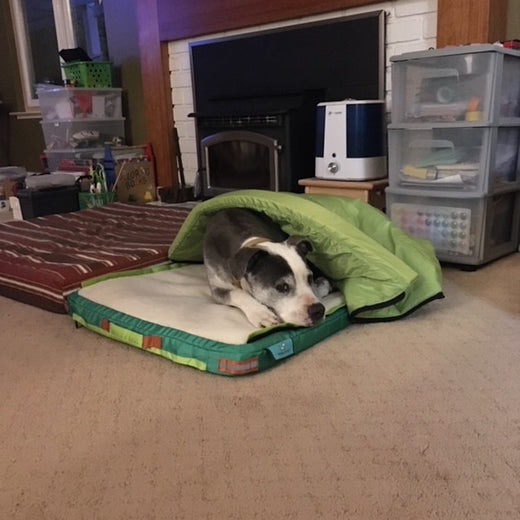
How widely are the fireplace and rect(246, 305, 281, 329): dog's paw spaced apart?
1.97 meters

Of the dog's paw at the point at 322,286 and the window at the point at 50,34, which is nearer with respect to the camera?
the dog's paw at the point at 322,286

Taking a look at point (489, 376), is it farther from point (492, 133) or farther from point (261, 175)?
point (261, 175)

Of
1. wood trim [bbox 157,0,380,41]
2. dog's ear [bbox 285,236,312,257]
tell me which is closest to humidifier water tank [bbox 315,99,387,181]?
wood trim [bbox 157,0,380,41]

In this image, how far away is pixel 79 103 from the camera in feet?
15.6

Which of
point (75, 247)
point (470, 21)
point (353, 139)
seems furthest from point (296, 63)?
point (75, 247)

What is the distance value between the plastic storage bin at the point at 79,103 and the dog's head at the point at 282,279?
11.7ft

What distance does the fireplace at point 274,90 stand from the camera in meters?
3.42

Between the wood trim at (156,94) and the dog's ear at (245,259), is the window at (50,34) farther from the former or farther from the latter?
the dog's ear at (245,259)

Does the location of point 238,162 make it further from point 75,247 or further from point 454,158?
point 454,158

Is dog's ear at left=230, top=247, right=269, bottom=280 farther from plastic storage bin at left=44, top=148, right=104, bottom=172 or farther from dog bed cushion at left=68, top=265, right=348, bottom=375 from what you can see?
plastic storage bin at left=44, top=148, right=104, bottom=172

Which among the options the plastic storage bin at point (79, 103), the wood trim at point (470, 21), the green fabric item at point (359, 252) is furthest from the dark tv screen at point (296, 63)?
the green fabric item at point (359, 252)

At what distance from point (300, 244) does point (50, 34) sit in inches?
204

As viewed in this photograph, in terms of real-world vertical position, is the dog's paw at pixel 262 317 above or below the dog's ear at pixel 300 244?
below

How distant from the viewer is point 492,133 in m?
2.38
